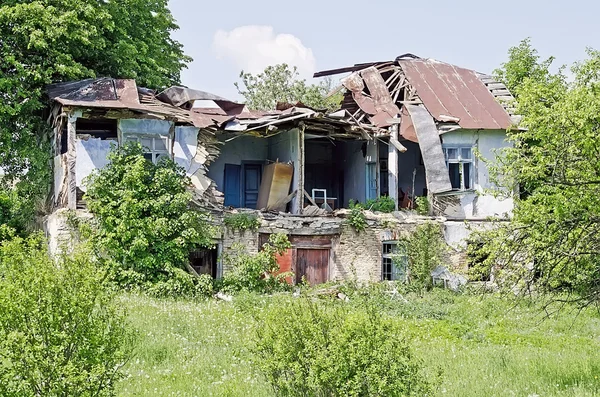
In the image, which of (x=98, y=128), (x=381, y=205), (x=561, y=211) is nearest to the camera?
(x=561, y=211)

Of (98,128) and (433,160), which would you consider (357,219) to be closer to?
(433,160)

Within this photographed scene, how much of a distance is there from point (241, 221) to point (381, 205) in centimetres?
491

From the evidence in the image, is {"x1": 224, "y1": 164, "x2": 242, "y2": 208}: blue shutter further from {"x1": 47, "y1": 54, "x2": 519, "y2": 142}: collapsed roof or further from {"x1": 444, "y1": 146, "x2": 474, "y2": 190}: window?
{"x1": 444, "y1": 146, "x2": 474, "y2": 190}: window

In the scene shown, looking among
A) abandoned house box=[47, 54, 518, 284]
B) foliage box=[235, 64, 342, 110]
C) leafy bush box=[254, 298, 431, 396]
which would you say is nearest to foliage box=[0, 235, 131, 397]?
leafy bush box=[254, 298, 431, 396]

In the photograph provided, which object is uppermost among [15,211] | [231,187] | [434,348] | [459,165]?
[459,165]

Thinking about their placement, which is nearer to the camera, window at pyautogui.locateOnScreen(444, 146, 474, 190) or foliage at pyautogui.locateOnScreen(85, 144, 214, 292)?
foliage at pyautogui.locateOnScreen(85, 144, 214, 292)

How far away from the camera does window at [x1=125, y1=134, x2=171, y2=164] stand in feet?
66.9

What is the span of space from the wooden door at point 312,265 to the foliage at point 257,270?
1.23 m

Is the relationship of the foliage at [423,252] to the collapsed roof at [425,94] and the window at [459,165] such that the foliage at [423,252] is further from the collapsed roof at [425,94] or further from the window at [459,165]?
the collapsed roof at [425,94]

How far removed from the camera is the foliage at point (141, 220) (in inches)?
714

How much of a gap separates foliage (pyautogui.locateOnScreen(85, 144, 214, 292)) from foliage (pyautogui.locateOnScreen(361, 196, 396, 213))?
241 inches

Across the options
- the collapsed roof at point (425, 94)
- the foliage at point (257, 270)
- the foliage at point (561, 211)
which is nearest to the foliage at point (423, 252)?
the collapsed roof at point (425, 94)

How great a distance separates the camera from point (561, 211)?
949cm

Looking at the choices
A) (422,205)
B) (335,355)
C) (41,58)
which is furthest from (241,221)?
(335,355)
